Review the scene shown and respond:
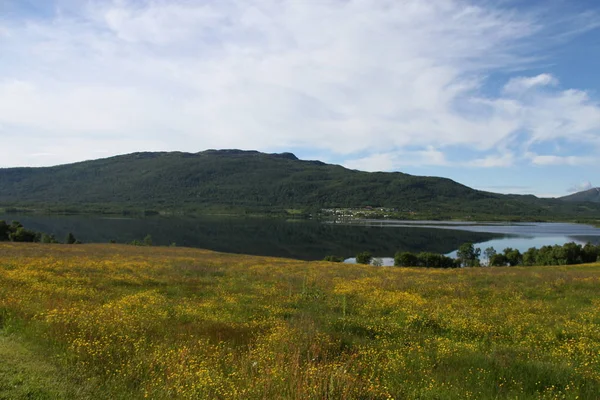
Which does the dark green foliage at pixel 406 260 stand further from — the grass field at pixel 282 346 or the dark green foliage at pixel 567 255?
the grass field at pixel 282 346

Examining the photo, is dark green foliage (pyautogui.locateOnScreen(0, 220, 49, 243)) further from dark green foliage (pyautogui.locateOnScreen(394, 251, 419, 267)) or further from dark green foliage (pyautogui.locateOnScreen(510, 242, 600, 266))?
dark green foliage (pyautogui.locateOnScreen(510, 242, 600, 266))

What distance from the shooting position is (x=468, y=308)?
16562 millimetres

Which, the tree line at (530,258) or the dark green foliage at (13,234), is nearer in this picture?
the dark green foliage at (13,234)

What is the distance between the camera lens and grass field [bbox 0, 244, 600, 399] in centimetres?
713

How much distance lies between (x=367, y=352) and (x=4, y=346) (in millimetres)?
8294

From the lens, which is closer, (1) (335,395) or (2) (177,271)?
(1) (335,395)

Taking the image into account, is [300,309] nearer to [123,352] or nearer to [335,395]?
[123,352]

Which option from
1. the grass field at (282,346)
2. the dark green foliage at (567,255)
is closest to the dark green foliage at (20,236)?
the grass field at (282,346)

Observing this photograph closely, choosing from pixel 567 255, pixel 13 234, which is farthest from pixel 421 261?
pixel 13 234

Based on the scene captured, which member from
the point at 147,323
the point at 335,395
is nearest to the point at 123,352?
the point at 147,323

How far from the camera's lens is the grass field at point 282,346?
23.4 ft

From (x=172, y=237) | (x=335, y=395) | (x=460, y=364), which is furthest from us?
(x=172, y=237)

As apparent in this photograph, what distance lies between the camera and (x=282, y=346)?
365 inches

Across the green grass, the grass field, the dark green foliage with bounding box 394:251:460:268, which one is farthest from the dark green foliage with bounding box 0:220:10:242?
the green grass
